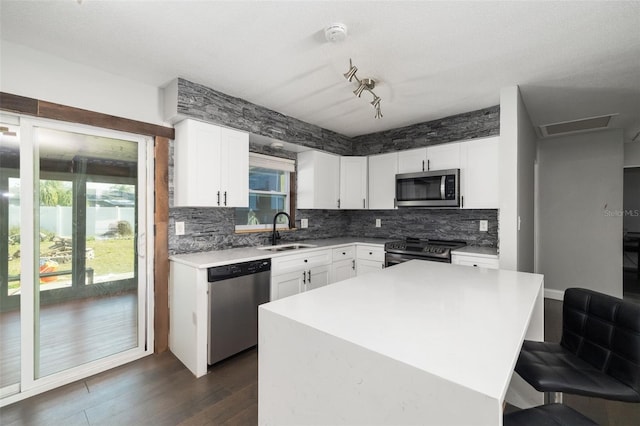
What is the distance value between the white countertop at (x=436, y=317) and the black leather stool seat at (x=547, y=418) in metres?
0.32

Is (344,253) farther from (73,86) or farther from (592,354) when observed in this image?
(73,86)

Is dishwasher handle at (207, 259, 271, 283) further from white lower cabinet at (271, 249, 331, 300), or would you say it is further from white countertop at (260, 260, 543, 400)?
white countertop at (260, 260, 543, 400)

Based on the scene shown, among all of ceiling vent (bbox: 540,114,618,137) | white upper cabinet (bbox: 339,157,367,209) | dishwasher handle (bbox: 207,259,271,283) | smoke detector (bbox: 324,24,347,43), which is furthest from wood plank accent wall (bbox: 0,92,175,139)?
ceiling vent (bbox: 540,114,618,137)

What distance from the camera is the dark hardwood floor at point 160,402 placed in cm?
178

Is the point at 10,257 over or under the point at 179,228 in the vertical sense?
under

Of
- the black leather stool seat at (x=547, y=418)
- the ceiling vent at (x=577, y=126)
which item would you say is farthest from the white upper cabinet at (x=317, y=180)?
the black leather stool seat at (x=547, y=418)

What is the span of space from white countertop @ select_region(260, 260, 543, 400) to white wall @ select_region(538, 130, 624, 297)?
343 cm

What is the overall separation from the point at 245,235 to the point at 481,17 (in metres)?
2.81

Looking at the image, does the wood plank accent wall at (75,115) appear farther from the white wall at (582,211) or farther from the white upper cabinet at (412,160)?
the white wall at (582,211)

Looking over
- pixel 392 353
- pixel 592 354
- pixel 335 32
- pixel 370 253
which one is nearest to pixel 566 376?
pixel 592 354

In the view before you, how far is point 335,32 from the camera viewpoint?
5.68ft

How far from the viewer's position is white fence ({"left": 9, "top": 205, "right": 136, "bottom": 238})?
211 cm

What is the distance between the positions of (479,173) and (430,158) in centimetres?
58

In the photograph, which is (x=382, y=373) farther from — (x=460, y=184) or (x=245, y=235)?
(x=460, y=184)
